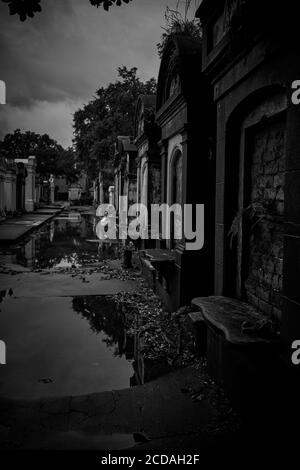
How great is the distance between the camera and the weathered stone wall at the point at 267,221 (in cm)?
388

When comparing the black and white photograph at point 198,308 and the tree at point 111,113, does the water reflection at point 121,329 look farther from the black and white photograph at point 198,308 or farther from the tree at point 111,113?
the tree at point 111,113

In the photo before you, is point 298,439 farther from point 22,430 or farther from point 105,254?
point 105,254

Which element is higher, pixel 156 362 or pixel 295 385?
pixel 295 385

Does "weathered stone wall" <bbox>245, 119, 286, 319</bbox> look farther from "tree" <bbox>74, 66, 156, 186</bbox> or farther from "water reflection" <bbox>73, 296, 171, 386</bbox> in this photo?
"tree" <bbox>74, 66, 156, 186</bbox>

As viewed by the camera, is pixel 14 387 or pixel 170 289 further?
pixel 170 289

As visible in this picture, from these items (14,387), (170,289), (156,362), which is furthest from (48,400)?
(170,289)

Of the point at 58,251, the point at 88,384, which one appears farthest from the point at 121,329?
the point at 58,251

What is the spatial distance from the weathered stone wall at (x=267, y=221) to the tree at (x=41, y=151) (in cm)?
5358

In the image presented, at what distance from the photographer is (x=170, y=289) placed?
715cm

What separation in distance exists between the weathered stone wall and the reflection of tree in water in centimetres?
238

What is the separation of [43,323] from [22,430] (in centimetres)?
321

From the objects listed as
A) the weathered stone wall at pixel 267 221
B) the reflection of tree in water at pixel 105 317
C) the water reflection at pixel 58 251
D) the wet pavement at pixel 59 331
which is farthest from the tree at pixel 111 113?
the weathered stone wall at pixel 267 221

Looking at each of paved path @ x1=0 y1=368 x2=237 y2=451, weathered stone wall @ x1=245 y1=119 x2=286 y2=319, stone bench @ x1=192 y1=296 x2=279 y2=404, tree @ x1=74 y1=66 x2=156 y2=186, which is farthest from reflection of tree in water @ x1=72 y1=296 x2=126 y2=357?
tree @ x1=74 y1=66 x2=156 y2=186

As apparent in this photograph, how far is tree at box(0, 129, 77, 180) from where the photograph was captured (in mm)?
59781
